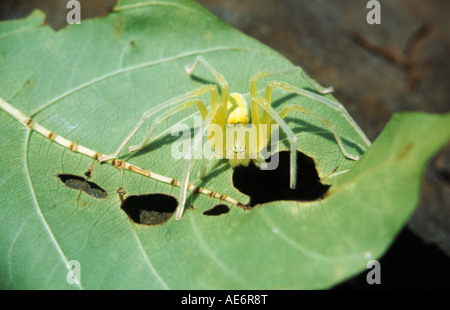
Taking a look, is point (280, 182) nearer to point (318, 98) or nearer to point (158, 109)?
point (318, 98)

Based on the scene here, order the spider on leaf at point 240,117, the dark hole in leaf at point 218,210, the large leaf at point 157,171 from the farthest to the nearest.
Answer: the spider on leaf at point 240,117 < the dark hole in leaf at point 218,210 < the large leaf at point 157,171

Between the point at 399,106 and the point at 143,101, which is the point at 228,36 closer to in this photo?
the point at 143,101

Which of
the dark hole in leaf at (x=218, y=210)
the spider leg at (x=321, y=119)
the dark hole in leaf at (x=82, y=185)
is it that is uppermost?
the spider leg at (x=321, y=119)

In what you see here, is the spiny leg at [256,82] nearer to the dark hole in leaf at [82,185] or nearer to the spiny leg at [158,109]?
the spiny leg at [158,109]

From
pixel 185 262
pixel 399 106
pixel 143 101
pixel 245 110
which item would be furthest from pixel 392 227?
pixel 399 106

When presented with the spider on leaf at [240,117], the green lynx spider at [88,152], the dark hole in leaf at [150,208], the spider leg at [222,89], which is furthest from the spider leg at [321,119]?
the dark hole in leaf at [150,208]

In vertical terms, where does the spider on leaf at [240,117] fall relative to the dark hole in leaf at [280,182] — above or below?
above
